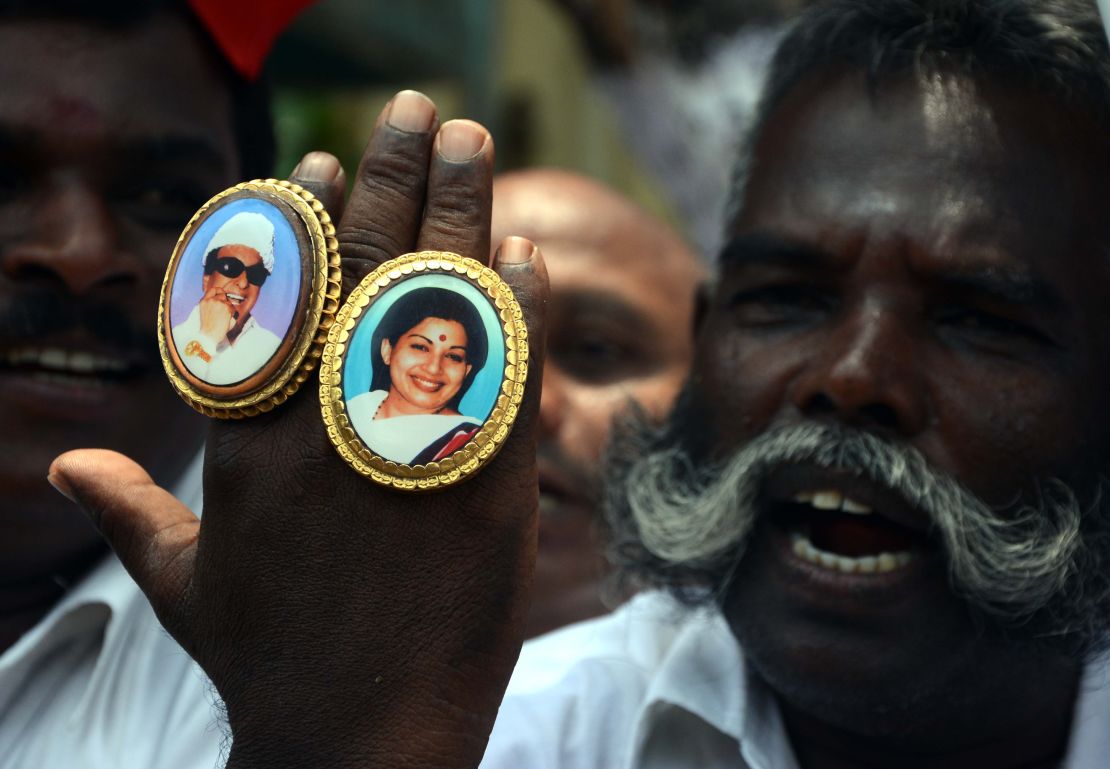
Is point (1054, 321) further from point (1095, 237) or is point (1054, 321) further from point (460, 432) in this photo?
point (460, 432)

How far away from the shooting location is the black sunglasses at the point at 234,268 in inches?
61.6

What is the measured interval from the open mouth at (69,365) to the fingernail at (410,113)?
1.08m

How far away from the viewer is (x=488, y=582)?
63.5 inches

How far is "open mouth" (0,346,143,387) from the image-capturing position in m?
2.41

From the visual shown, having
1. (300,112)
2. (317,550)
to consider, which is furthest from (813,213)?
(300,112)

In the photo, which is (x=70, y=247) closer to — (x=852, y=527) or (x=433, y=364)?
(x=433, y=364)

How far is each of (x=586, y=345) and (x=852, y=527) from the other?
156cm

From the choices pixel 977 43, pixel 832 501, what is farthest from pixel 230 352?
pixel 977 43

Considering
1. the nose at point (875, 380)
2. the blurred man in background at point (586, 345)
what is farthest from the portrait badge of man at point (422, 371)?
the blurred man in background at point (586, 345)

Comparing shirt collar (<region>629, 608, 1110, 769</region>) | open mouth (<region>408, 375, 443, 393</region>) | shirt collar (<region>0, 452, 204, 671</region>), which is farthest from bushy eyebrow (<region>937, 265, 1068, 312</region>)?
shirt collar (<region>0, 452, 204, 671</region>)

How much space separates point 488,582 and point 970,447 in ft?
3.06

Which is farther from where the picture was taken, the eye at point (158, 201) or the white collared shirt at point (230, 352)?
the eye at point (158, 201)

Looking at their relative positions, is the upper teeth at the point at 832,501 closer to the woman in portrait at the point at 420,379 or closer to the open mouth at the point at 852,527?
the open mouth at the point at 852,527

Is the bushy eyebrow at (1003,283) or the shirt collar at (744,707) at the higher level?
the bushy eyebrow at (1003,283)
